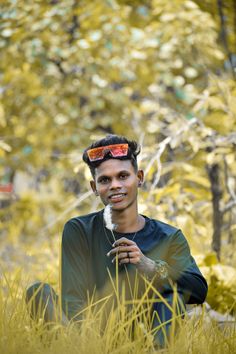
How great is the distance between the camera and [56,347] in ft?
7.38

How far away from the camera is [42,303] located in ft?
8.66

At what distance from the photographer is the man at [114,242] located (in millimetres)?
2652

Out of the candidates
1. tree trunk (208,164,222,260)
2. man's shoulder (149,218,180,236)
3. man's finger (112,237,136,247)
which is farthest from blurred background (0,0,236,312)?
man's finger (112,237,136,247)

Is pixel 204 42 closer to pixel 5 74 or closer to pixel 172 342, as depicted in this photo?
pixel 5 74

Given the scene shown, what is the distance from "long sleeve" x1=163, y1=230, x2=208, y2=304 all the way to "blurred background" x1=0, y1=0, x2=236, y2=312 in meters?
1.38

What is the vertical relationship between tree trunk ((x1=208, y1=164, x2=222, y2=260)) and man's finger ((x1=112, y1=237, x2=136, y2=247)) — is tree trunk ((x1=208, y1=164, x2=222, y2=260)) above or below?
below

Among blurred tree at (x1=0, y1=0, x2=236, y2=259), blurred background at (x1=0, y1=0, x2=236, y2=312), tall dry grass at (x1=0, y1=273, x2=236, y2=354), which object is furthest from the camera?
blurred tree at (x1=0, y1=0, x2=236, y2=259)

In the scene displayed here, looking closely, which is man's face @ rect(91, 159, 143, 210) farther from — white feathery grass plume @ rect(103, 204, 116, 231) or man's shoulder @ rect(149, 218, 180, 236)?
man's shoulder @ rect(149, 218, 180, 236)

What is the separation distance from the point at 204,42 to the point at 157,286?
12.8 ft

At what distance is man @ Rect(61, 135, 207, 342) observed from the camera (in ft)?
8.70

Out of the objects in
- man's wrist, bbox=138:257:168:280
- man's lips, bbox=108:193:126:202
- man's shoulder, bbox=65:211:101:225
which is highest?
man's lips, bbox=108:193:126:202

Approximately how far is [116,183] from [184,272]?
41cm

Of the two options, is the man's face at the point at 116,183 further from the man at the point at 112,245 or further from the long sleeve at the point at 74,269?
the long sleeve at the point at 74,269

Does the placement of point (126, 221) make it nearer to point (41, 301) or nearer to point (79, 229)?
point (79, 229)
